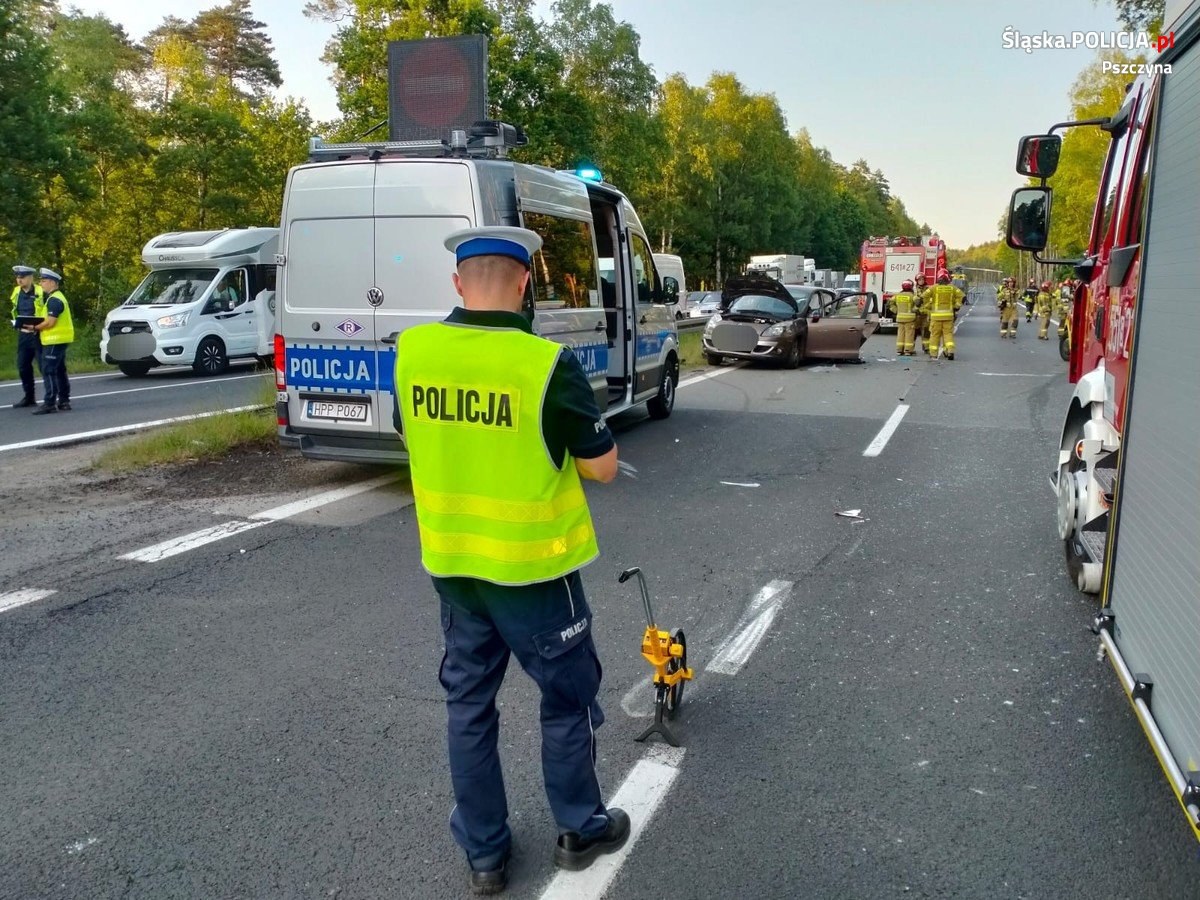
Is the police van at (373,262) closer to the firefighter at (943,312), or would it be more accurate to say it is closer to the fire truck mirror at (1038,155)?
the fire truck mirror at (1038,155)

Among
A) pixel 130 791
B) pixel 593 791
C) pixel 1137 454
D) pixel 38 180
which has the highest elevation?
pixel 38 180

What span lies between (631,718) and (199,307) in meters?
16.2

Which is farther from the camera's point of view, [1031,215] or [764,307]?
[764,307]

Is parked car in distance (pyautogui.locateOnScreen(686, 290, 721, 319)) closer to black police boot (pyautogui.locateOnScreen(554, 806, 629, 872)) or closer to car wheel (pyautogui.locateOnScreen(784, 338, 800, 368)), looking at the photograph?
car wheel (pyautogui.locateOnScreen(784, 338, 800, 368))

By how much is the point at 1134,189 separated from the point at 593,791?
386cm

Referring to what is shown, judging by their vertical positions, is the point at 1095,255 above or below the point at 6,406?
above

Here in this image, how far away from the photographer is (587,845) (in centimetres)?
280

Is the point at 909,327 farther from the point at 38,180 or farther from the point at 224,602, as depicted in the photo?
the point at 38,180

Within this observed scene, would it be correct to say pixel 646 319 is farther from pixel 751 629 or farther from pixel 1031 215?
pixel 751 629

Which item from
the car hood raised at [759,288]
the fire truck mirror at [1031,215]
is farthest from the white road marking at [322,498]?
the car hood raised at [759,288]

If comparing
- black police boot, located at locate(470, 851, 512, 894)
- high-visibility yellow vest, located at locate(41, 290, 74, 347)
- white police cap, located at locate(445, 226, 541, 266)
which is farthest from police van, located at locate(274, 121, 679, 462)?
high-visibility yellow vest, located at locate(41, 290, 74, 347)

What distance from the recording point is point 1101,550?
4.41m

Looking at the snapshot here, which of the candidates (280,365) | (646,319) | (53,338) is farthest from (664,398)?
(53,338)

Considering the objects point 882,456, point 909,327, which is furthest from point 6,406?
point 909,327
